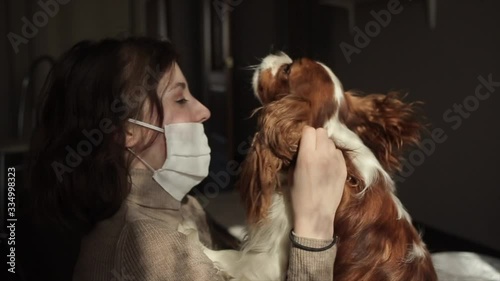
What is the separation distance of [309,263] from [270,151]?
0.39 meters

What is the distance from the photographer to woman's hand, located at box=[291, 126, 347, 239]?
1.16 meters

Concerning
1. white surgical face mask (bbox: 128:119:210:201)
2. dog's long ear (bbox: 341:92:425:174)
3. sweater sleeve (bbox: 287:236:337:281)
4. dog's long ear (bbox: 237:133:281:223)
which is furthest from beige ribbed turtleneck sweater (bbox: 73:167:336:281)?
dog's long ear (bbox: 341:92:425:174)

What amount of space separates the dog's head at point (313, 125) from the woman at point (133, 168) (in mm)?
148

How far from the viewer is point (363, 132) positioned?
1.59 metres

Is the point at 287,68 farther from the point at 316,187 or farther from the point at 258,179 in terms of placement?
the point at 316,187

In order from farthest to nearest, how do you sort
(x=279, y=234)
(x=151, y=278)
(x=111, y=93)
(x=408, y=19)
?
(x=408, y=19) → (x=279, y=234) → (x=111, y=93) → (x=151, y=278)

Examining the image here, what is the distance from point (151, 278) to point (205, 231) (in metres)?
0.52

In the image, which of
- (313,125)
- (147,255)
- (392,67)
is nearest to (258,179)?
(313,125)

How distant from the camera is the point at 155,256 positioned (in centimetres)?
114

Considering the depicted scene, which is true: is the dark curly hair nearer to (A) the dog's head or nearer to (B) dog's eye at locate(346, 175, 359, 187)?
(A) the dog's head

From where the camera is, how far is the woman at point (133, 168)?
45.4 inches

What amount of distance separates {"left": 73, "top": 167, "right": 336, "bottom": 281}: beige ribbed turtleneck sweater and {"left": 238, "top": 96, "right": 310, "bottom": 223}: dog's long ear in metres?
0.29

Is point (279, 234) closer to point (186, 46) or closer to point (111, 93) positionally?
point (111, 93)

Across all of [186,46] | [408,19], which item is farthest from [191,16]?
[408,19]
